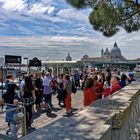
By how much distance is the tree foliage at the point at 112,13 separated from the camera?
12.6m

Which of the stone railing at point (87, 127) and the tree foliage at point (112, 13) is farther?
the tree foliage at point (112, 13)

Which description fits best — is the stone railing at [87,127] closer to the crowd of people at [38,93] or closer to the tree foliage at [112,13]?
Result: the crowd of people at [38,93]

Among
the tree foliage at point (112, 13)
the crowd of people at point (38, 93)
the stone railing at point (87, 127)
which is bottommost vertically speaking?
the crowd of people at point (38, 93)

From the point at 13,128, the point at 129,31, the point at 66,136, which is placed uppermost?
the point at 129,31

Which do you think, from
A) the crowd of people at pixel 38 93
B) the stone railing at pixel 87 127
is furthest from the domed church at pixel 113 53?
the stone railing at pixel 87 127

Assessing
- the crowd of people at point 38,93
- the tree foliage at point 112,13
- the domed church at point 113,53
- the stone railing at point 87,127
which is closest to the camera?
the stone railing at point 87,127

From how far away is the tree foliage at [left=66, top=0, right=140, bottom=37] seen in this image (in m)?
12.6

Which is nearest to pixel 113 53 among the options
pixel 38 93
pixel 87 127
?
pixel 38 93

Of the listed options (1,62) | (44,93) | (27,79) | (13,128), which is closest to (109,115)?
(13,128)

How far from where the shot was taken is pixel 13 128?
9.19 metres

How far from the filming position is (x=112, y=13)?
12.7 meters

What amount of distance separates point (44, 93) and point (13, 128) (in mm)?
7061

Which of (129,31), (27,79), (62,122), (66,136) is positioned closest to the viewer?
(66,136)

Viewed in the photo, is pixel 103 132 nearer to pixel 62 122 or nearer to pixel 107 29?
pixel 62 122
